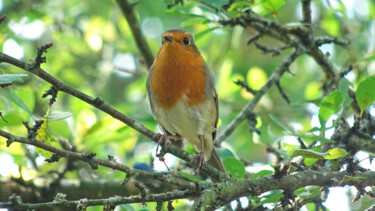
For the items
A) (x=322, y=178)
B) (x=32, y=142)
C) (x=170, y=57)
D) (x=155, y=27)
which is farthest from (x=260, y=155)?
(x=32, y=142)

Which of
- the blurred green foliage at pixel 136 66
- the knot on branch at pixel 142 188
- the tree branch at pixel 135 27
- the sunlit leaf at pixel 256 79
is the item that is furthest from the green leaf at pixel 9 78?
the sunlit leaf at pixel 256 79

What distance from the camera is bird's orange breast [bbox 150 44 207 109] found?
476cm

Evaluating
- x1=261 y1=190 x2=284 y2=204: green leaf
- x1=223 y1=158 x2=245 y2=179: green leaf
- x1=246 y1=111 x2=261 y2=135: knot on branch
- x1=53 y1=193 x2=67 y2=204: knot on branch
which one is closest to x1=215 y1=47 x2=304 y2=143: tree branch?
x1=246 y1=111 x2=261 y2=135: knot on branch

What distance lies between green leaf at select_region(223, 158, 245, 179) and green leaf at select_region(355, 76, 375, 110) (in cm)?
103

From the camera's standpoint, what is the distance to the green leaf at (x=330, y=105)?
388cm

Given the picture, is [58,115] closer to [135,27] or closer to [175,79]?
[175,79]

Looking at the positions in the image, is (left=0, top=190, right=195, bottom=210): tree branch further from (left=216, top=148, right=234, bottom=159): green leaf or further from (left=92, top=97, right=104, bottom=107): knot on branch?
(left=216, top=148, right=234, bottom=159): green leaf

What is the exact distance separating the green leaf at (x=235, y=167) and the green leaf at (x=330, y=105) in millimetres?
738

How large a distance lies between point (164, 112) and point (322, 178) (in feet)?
5.72

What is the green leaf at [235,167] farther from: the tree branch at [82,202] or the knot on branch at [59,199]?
the knot on branch at [59,199]

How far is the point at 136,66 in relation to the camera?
7.98 m

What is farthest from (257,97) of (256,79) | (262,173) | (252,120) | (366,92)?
(256,79)

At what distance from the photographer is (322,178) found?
3709 mm

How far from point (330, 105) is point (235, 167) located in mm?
888
